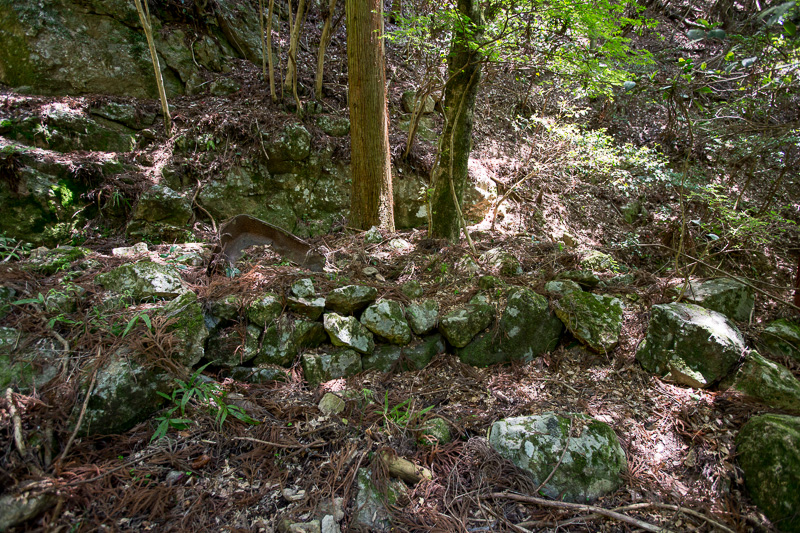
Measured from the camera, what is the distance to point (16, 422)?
1842 mm

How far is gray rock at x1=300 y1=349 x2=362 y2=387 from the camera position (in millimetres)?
2707

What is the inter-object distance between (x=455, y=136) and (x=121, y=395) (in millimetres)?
3654

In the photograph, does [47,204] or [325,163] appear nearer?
[47,204]

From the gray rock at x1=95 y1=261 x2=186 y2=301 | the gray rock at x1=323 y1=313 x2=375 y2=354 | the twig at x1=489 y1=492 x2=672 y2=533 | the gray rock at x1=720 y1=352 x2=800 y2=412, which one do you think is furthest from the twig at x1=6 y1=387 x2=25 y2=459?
the gray rock at x1=720 y1=352 x2=800 y2=412

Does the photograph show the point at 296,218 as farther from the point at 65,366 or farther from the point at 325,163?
the point at 65,366

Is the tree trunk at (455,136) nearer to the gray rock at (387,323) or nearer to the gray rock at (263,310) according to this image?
the gray rock at (387,323)

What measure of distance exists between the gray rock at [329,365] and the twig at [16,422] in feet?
4.95

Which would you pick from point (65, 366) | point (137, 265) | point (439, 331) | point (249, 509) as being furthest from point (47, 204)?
point (439, 331)

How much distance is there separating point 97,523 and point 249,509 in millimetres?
684

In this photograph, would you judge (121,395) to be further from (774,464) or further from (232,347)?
(774,464)

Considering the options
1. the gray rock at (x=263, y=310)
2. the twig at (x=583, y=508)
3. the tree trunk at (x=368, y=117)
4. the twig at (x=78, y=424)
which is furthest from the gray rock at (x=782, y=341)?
the twig at (x=78, y=424)

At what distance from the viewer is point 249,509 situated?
74.5 inches

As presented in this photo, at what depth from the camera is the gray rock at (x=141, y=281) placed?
264 cm

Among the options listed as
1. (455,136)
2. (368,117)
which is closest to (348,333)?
(455,136)
